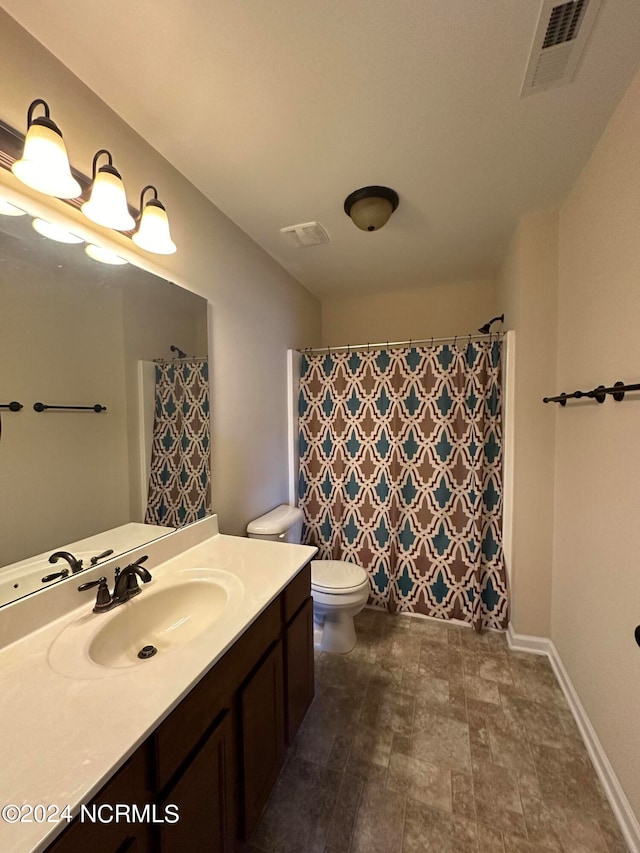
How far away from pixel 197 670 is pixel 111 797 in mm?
222

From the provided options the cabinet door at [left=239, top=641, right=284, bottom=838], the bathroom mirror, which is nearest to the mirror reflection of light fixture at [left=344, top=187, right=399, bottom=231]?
the bathroom mirror

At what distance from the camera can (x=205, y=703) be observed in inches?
31.4

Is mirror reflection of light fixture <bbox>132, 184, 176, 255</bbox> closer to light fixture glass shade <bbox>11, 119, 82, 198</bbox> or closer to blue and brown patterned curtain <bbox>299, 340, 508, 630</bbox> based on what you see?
light fixture glass shade <bbox>11, 119, 82, 198</bbox>

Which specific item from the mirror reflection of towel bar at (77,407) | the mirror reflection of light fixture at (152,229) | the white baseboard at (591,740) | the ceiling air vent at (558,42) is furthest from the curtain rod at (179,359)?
the white baseboard at (591,740)

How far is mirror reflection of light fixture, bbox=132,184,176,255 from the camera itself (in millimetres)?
1165

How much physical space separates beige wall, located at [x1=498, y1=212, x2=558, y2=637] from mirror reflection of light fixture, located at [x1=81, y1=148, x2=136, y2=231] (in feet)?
6.24

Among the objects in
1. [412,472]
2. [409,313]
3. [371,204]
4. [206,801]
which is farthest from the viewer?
[409,313]

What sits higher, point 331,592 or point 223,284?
point 223,284

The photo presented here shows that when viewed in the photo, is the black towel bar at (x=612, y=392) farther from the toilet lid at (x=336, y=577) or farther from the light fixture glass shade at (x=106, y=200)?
the light fixture glass shade at (x=106, y=200)

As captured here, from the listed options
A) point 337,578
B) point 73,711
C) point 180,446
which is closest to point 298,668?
point 337,578

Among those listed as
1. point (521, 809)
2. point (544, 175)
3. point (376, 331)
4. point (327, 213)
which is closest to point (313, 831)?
point (521, 809)

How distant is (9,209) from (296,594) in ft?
4.93

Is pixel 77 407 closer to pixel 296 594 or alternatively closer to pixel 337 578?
pixel 296 594

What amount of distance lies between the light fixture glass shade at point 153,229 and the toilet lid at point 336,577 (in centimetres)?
176
